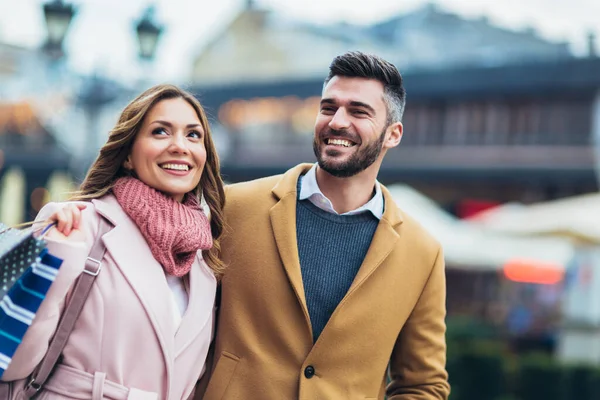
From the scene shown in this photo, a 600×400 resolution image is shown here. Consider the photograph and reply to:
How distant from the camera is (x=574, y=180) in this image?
928 inches

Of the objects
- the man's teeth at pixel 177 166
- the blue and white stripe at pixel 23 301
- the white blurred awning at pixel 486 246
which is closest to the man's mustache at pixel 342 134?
the man's teeth at pixel 177 166

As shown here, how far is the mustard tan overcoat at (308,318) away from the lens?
343 centimetres

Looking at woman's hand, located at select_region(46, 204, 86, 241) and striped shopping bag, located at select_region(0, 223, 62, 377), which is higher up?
woman's hand, located at select_region(46, 204, 86, 241)

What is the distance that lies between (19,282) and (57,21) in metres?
8.86

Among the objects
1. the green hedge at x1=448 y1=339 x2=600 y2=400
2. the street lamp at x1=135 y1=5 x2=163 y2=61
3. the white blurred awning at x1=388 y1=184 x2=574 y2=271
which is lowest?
the green hedge at x1=448 y1=339 x2=600 y2=400

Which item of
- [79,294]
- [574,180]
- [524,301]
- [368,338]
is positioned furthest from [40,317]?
[574,180]

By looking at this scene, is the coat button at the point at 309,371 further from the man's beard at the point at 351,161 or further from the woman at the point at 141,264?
the man's beard at the point at 351,161

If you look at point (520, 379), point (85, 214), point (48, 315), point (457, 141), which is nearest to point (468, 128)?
point (457, 141)

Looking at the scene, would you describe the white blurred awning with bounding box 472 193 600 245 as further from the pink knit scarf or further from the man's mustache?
the pink knit scarf

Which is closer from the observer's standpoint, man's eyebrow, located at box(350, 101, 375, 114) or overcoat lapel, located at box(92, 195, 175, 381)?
overcoat lapel, located at box(92, 195, 175, 381)

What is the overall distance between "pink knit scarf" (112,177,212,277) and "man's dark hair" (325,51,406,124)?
928 mm

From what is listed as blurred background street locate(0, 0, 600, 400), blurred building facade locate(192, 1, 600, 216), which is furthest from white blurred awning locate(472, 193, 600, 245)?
blurred building facade locate(192, 1, 600, 216)

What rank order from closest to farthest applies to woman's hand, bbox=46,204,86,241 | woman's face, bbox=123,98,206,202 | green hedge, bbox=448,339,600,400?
woman's hand, bbox=46,204,86,241 < woman's face, bbox=123,98,206,202 < green hedge, bbox=448,339,600,400

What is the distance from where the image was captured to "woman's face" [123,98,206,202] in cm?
319
